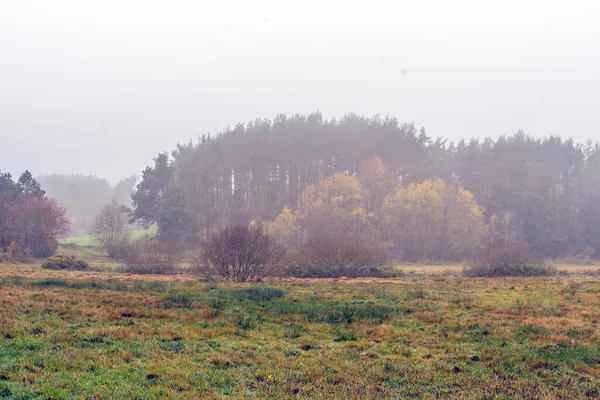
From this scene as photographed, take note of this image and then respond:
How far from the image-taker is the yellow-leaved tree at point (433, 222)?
62688 mm

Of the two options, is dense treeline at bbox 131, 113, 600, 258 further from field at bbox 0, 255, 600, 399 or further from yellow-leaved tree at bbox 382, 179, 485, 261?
field at bbox 0, 255, 600, 399

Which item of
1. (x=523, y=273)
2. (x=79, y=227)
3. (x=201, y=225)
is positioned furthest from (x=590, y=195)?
(x=79, y=227)

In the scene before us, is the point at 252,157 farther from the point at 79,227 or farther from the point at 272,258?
the point at 79,227

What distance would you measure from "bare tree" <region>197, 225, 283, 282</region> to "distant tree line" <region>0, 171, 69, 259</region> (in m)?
32.4

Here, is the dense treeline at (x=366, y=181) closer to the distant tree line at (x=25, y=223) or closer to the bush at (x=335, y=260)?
the distant tree line at (x=25, y=223)

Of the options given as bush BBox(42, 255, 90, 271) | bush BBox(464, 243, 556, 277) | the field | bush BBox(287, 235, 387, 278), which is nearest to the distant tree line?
bush BBox(42, 255, 90, 271)

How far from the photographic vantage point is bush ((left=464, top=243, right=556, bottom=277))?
35.5m

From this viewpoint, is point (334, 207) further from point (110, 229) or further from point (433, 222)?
point (110, 229)

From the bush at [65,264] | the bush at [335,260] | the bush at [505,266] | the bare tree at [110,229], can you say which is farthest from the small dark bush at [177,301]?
the bare tree at [110,229]

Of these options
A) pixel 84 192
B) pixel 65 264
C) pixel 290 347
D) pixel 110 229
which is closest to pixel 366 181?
pixel 110 229

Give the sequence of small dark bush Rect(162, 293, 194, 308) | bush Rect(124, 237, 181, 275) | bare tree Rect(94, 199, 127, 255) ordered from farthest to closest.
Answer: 1. bare tree Rect(94, 199, 127, 255)
2. bush Rect(124, 237, 181, 275)
3. small dark bush Rect(162, 293, 194, 308)

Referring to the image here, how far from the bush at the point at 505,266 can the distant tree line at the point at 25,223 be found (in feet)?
154

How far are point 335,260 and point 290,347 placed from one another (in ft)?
91.3

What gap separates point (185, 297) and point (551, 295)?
1512cm
